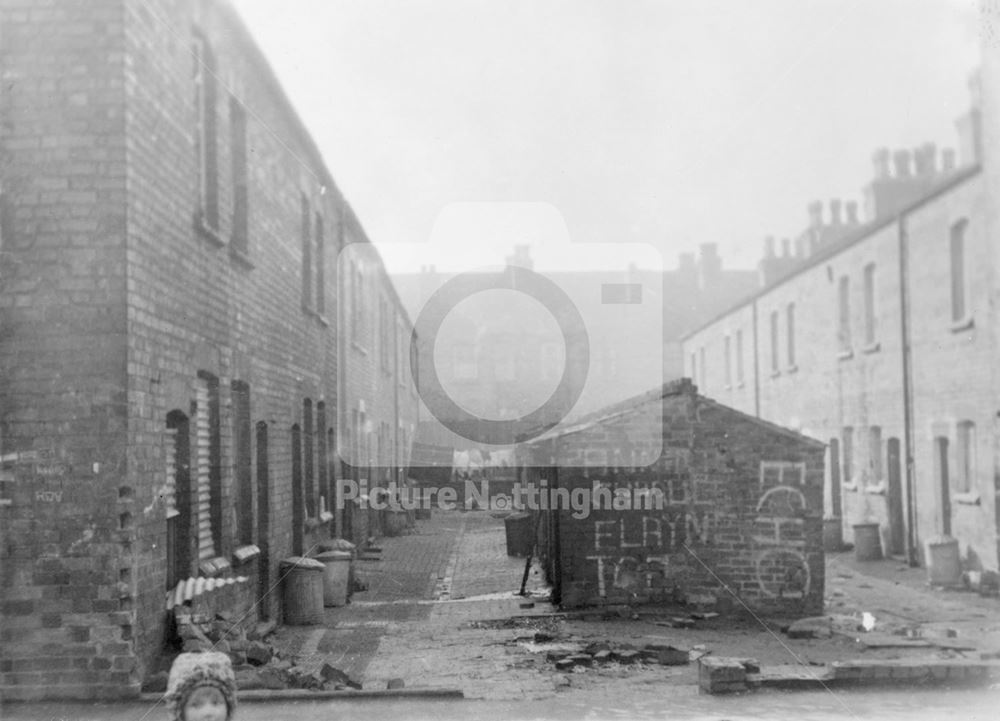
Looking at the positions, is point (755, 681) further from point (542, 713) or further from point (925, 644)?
point (925, 644)

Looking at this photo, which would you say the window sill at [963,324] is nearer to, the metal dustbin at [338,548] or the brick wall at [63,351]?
the metal dustbin at [338,548]

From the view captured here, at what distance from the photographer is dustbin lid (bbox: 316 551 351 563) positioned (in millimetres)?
13625

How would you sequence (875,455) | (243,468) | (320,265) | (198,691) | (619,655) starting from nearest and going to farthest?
(198,691) < (619,655) < (243,468) < (320,265) < (875,455)

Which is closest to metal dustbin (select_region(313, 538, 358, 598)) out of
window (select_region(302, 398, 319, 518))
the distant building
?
window (select_region(302, 398, 319, 518))

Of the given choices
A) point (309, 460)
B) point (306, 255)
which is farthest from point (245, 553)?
point (306, 255)

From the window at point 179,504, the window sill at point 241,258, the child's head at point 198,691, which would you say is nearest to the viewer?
the child's head at point 198,691

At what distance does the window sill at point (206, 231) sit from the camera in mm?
9383

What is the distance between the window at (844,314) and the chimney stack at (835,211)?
1057cm

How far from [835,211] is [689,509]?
73.6ft

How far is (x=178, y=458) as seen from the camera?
9.22m

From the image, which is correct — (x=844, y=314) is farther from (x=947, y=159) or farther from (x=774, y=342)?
(x=774, y=342)

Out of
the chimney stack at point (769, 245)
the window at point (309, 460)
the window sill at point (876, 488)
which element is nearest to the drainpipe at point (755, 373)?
the chimney stack at point (769, 245)

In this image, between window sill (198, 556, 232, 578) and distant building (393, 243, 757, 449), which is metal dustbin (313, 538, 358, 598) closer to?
window sill (198, 556, 232, 578)

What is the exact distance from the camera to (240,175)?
1141cm
